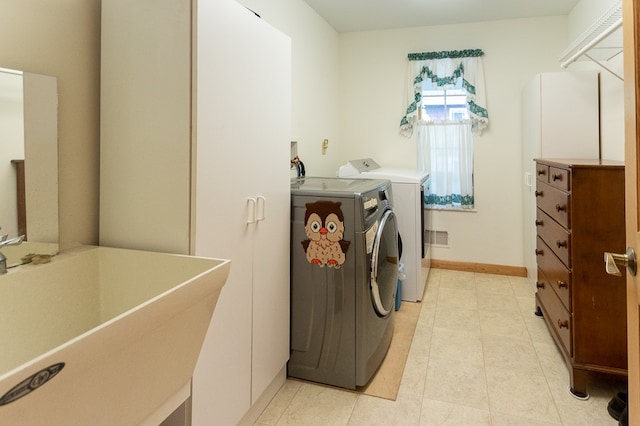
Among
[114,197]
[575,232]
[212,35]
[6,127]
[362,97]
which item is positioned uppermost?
[362,97]

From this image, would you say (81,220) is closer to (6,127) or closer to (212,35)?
(6,127)

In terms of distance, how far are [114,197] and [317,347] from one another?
1249mm

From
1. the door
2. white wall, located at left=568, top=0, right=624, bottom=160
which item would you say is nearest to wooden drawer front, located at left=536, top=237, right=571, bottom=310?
white wall, located at left=568, top=0, right=624, bottom=160

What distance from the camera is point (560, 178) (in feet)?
7.06

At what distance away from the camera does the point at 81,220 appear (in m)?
1.44

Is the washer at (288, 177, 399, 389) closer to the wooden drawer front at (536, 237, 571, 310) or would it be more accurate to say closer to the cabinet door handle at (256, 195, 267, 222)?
the cabinet door handle at (256, 195, 267, 222)

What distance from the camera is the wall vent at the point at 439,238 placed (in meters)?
4.21

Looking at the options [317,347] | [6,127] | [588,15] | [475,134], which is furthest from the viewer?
[475,134]

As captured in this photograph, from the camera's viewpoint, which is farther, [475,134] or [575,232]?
[475,134]

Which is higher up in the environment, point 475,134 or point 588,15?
point 588,15

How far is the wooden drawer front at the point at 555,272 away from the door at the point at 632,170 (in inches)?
42.5

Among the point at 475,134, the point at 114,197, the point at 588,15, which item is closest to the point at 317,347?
the point at 114,197

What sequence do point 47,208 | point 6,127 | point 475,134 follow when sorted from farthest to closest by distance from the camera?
point 475,134 < point 47,208 < point 6,127

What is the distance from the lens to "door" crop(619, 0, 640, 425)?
3.15ft
